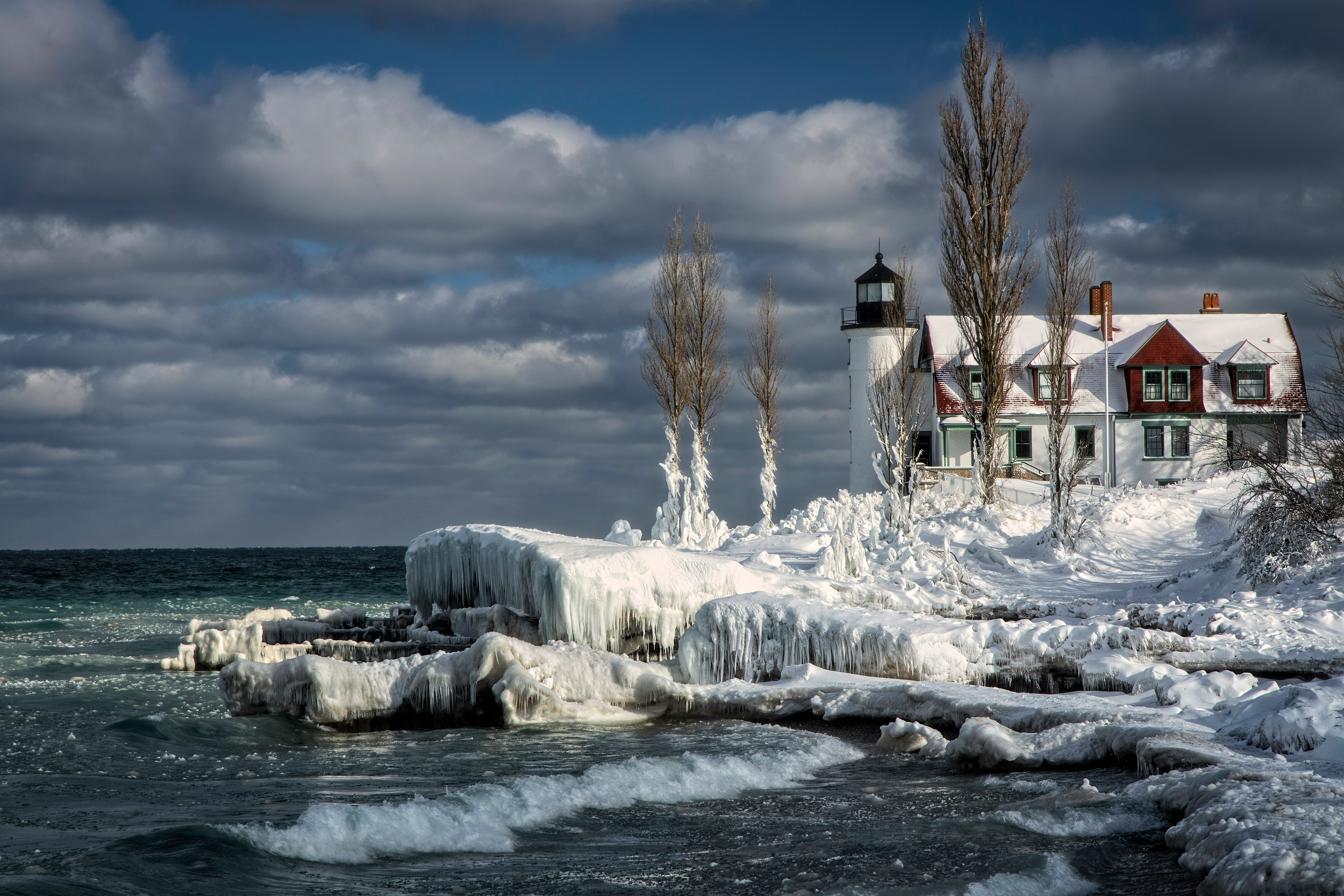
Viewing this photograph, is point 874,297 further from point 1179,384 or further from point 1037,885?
point 1037,885

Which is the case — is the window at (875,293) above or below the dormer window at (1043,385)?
above

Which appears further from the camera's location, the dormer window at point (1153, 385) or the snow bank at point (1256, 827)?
the dormer window at point (1153, 385)

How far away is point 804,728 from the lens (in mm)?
10844

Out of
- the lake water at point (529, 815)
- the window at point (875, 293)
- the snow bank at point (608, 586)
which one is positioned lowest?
the lake water at point (529, 815)

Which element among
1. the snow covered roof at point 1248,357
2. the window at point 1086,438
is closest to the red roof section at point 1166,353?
the snow covered roof at point 1248,357

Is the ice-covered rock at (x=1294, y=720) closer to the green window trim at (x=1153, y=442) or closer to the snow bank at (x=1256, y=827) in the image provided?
the snow bank at (x=1256, y=827)

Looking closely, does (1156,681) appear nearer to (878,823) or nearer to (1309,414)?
(878,823)

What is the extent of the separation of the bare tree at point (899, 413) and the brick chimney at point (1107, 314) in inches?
280

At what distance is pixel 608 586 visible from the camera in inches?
551

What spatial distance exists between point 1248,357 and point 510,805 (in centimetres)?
3607

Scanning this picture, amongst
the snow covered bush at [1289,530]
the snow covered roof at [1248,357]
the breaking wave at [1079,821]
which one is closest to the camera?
the breaking wave at [1079,821]

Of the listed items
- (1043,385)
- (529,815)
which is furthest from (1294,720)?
(1043,385)

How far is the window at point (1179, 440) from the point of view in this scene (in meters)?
36.1

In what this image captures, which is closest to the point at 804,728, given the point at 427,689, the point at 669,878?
the point at 427,689
